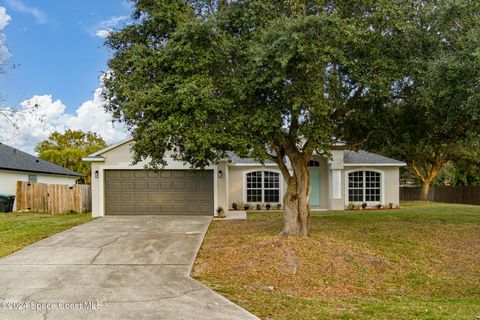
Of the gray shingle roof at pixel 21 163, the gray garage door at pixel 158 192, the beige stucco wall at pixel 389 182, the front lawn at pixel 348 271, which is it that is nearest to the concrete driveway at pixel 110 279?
the front lawn at pixel 348 271

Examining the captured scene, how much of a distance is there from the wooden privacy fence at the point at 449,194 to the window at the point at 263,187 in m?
16.1

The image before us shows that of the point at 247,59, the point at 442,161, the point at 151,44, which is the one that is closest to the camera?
the point at 247,59

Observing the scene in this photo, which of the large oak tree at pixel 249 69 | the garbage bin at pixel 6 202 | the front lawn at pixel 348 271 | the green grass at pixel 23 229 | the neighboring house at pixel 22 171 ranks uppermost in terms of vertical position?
the large oak tree at pixel 249 69

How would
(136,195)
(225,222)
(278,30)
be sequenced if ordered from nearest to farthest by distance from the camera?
(278,30) → (225,222) → (136,195)

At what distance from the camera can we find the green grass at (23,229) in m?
10.5

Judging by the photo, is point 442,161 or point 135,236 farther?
point 442,161

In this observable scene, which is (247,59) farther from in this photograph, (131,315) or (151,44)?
(131,315)

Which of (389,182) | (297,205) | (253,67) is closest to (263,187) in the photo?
(389,182)

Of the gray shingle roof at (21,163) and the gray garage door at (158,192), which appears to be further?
the gray shingle roof at (21,163)

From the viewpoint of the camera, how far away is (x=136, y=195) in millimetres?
17188

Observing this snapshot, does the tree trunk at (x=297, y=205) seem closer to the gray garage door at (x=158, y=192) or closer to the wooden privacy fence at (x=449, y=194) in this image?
the gray garage door at (x=158, y=192)

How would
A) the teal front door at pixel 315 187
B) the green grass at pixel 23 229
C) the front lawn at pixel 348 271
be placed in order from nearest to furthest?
the front lawn at pixel 348 271
the green grass at pixel 23 229
the teal front door at pixel 315 187

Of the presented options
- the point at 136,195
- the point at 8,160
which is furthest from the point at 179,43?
the point at 8,160

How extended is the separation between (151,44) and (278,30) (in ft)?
11.2
